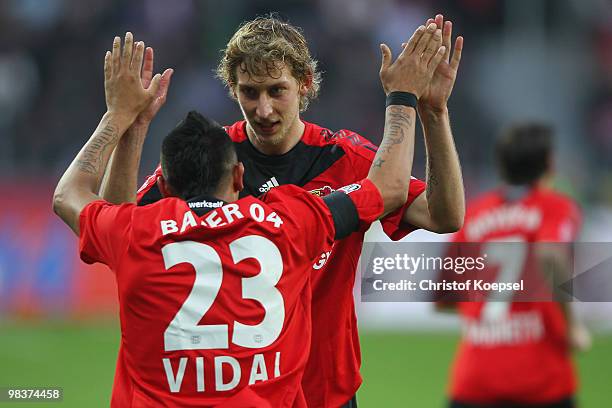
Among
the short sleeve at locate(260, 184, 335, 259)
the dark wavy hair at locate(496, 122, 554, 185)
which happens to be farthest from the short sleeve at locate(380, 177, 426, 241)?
the dark wavy hair at locate(496, 122, 554, 185)

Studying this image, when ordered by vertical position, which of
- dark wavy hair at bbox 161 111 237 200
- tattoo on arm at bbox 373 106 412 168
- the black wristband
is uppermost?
the black wristband

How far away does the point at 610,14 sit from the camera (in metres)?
14.4

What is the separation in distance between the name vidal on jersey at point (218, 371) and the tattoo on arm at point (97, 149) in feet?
2.77

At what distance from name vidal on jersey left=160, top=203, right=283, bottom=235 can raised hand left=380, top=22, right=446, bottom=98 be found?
33.0 inches

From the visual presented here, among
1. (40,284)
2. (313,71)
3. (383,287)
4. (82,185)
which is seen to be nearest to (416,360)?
(40,284)

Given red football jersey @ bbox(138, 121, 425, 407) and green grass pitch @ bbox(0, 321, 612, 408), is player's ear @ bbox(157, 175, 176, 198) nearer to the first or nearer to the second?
red football jersey @ bbox(138, 121, 425, 407)

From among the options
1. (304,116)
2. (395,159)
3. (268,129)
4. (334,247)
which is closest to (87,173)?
(268,129)

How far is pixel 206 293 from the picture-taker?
134 inches

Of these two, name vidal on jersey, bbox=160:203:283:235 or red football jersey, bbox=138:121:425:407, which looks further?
red football jersey, bbox=138:121:425:407

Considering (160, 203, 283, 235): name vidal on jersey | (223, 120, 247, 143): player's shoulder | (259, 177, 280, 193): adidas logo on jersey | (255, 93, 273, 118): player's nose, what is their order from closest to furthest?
(160, 203, 283, 235): name vidal on jersey, (255, 93, 273, 118): player's nose, (259, 177, 280, 193): adidas logo on jersey, (223, 120, 247, 143): player's shoulder

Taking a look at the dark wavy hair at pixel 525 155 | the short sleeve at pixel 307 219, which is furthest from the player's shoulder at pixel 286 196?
the dark wavy hair at pixel 525 155

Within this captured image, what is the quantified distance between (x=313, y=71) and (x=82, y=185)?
1279 mm

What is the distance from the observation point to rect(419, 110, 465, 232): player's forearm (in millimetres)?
4039

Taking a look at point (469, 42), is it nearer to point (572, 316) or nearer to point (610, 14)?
point (610, 14)
